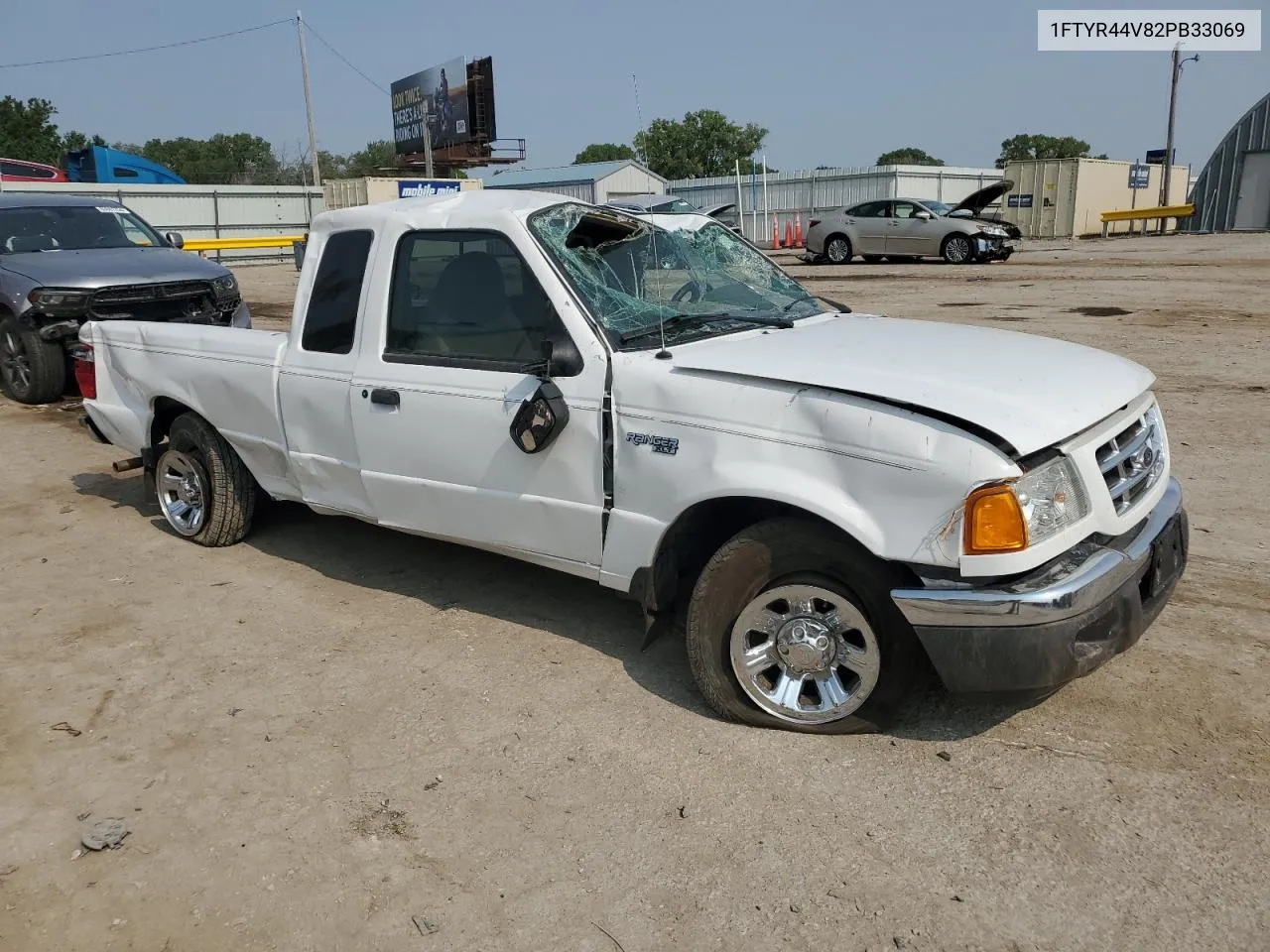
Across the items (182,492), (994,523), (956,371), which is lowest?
(182,492)

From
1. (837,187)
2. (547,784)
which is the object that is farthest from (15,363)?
(837,187)

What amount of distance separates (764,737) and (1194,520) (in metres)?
3.22

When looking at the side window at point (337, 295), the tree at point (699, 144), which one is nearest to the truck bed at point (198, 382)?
the side window at point (337, 295)

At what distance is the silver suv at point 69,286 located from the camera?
9.70 m

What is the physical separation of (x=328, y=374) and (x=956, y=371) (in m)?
2.78

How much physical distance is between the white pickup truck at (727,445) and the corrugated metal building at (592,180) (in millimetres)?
37693

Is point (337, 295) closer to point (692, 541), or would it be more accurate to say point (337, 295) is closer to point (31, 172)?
point (692, 541)

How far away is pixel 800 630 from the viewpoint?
3.52m

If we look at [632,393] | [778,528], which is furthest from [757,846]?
[632,393]

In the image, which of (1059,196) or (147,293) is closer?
(147,293)

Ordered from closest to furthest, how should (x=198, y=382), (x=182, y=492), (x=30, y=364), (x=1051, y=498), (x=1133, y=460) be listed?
(x=1051, y=498) < (x=1133, y=460) < (x=198, y=382) < (x=182, y=492) < (x=30, y=364)

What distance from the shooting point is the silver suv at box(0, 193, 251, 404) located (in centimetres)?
970

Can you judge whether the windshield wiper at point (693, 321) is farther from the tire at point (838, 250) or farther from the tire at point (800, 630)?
the tire at point (838, 250)

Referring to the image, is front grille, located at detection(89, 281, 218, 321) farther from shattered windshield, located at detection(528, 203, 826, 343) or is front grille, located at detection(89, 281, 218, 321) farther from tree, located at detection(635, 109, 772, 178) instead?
tree, located at detection(635, 109, 772, 178)
